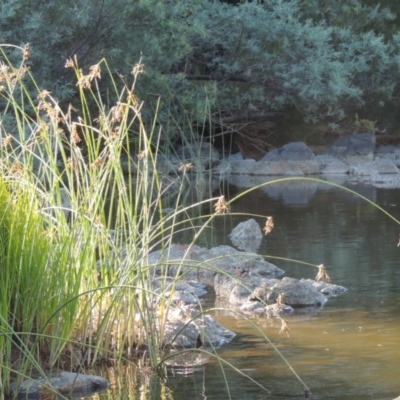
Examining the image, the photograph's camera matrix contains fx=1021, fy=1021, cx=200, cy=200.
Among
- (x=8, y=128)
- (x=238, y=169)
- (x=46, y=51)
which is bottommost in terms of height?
(x=238, y=169)

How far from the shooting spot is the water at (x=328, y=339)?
4797 mm

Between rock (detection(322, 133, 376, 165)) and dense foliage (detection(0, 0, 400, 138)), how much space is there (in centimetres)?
70

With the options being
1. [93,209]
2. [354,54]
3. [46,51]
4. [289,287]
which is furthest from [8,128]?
[354,54]

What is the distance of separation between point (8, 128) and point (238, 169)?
27.6 ft

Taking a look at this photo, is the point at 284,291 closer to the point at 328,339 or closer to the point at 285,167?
the point at 328,339

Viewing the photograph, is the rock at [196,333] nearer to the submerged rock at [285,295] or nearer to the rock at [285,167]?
the submerged rock at [285,295]

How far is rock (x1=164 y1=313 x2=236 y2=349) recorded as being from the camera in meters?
5.55

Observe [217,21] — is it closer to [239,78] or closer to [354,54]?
[239,78]

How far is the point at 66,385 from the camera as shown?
15.7 feet

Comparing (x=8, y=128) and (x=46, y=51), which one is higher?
(x=46, y=51)

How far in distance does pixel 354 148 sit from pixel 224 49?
14.7ft

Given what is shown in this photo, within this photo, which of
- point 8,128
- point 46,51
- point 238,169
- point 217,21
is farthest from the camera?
point 238,169

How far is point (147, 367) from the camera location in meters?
5.22

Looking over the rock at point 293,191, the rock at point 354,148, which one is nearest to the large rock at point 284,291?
the rock at point 293,191
